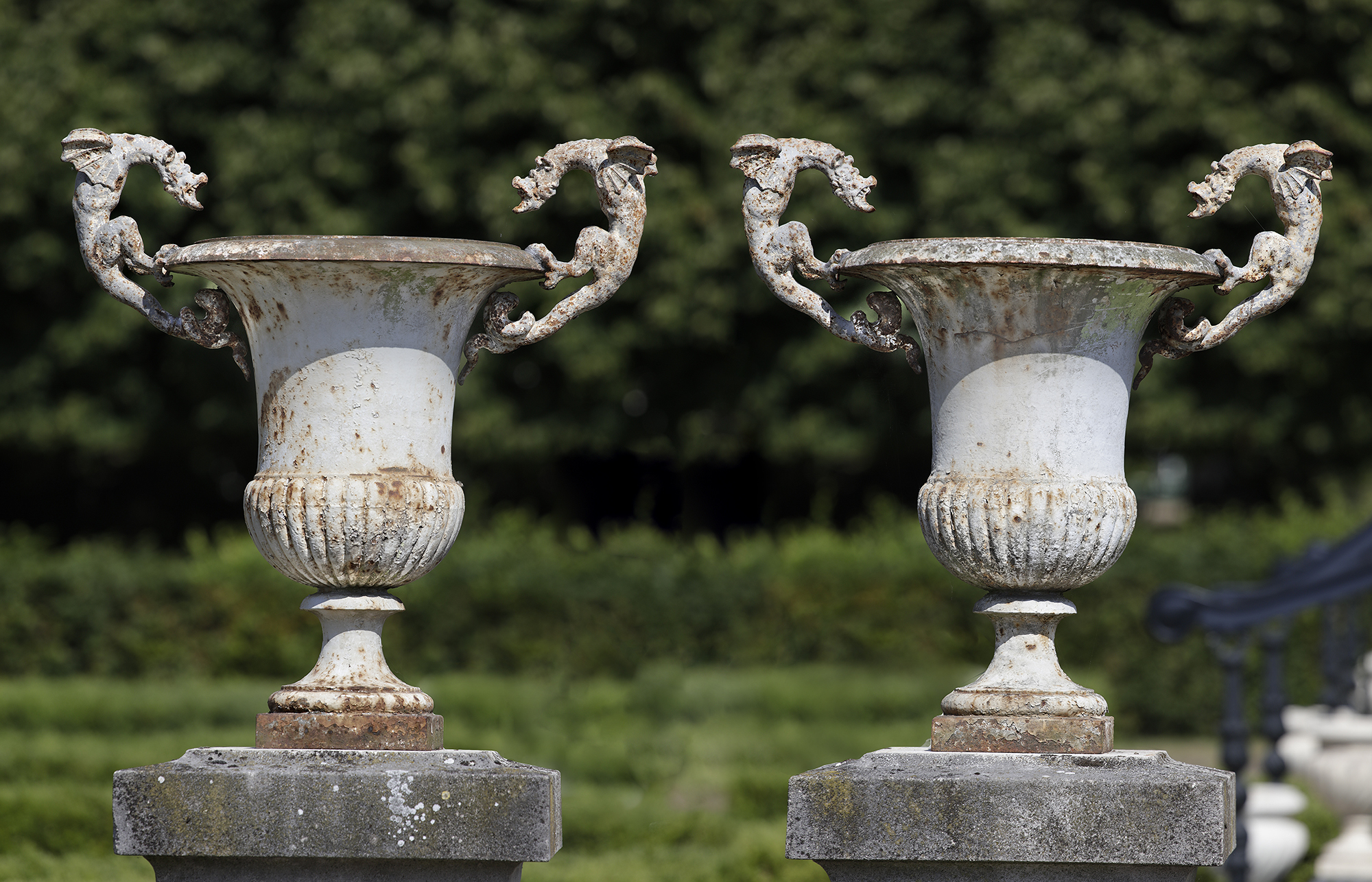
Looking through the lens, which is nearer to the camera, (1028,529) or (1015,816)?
(1015,816)

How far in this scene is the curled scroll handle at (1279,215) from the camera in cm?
357

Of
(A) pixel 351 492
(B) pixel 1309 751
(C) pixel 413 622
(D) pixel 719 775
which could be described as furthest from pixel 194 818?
(C) pixel 413 622

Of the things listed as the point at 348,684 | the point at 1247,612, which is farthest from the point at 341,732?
the point at 1247,612

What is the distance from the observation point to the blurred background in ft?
32.3

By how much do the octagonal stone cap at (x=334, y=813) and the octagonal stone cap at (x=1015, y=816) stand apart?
2.02ft

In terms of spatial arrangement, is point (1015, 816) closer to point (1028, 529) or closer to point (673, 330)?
point (1028, 529)

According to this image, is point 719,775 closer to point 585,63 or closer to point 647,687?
point 647,687

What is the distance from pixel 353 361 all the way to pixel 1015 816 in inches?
69.1

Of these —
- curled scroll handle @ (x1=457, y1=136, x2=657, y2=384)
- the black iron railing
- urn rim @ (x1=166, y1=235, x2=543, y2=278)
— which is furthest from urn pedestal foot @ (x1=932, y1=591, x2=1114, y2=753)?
the black iron railing

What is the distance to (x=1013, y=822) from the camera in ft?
10.9

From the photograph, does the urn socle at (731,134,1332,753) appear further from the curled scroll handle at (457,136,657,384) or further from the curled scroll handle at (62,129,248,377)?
the curled scroll handle at (62,129,248,377)

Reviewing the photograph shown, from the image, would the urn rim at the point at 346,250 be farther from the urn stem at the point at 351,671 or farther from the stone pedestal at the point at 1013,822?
the stone pedestal at the point at 1013,822

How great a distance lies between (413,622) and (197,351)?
3.55m

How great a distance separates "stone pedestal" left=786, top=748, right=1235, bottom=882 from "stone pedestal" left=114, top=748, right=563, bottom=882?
1.99ft
